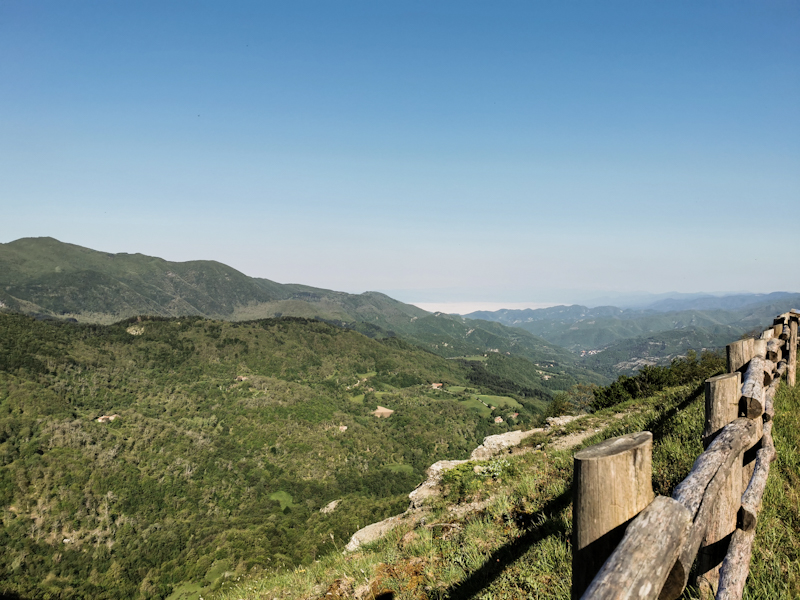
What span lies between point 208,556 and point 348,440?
70438mm

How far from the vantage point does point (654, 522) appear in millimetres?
1717

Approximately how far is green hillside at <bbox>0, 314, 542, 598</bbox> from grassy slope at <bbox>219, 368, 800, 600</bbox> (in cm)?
4386

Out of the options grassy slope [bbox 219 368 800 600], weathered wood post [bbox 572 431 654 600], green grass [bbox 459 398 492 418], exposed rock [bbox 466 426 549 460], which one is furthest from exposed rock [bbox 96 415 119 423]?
weathered wood post [bbox 572 431 654 600]

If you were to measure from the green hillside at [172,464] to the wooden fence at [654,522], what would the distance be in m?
49.7

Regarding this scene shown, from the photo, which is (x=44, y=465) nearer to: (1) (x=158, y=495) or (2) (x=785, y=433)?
(1) (x=158, y=495)

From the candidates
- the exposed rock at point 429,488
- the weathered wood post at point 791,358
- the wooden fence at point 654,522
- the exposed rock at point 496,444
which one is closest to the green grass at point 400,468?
the exposed rock at point 496,444

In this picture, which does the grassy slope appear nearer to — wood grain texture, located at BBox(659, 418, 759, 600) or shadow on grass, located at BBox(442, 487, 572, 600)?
shadow on grass, located at BBox(442, 487, 572, 600)

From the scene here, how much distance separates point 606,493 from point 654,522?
0.22 m

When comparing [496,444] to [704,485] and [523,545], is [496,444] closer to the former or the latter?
[523,545]

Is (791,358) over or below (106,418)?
over

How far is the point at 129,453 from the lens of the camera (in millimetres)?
122875

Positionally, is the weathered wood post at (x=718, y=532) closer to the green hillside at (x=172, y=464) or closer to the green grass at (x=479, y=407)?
the green hillside at (x=172, y=464)

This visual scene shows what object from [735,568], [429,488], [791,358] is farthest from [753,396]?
[429,488]

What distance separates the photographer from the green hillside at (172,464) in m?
84.7
